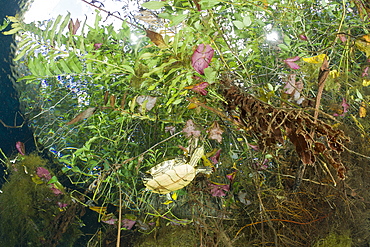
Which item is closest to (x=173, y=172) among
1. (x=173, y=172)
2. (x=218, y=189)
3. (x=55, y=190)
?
(x=173, y=172)

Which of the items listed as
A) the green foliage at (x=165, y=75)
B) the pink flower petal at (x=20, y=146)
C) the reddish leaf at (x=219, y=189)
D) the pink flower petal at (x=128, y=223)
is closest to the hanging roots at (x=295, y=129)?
the green foliage at (x=165, y=75)

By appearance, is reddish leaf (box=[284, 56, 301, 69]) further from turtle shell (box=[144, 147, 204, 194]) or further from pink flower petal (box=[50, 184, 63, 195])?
pink flower petal (box=[50, 184, 63, 195])

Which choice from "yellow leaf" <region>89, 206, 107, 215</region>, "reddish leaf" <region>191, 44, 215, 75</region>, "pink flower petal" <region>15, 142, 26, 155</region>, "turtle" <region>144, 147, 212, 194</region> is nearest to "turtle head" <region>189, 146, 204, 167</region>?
A: "turtle" <region>144, 147, 212, 194</region>

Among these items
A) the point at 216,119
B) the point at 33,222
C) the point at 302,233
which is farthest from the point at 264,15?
the point at 33,222

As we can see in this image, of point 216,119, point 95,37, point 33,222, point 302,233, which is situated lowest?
point 302,233

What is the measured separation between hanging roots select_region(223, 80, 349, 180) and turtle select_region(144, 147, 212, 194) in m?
0.10

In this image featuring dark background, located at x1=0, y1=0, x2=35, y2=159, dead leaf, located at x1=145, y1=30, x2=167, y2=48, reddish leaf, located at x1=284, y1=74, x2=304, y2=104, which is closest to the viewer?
dead leaf, located at x1=145, y1=30, x2=167, y2=48

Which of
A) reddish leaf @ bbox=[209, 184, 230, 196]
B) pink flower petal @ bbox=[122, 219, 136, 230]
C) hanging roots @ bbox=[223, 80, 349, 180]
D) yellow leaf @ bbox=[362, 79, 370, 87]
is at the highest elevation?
hanging roots @ bbox=[223, 80, 349, 180]

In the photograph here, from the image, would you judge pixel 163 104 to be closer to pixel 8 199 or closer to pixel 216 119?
pixel 216 119

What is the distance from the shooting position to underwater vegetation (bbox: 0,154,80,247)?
0.57 meters

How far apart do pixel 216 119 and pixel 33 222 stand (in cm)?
40

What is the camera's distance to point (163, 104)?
0.45 m

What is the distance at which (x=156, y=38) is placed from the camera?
0.30 m

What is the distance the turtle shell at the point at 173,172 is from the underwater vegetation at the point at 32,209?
0.80 ft
